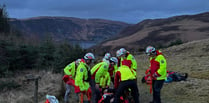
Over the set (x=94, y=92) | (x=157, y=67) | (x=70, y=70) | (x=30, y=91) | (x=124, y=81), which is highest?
(x=157, y=67)

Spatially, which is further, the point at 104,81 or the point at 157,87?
the point at 157,87

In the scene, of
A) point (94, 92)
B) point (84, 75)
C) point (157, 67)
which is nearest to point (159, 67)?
point (157, 67)

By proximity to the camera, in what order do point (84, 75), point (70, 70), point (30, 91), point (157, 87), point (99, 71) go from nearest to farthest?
point (84, 75)
point (99, 71)
point (157, 87)
point (70, 70)
point (30, 91)

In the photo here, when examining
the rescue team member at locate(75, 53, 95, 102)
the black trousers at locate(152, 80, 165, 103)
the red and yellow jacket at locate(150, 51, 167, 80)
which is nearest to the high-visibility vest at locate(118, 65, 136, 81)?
the rescue team member at locate(75, 53, 95, 102)

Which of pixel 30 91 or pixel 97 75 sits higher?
pixel 97 75

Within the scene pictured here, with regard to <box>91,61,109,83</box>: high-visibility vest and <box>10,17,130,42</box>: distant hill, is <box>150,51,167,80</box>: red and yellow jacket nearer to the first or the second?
<box>91,61,109,83</box>: high-visibility vest

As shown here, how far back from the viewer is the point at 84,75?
5887 millimetres

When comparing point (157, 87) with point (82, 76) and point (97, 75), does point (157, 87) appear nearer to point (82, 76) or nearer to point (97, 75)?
point (97, 75)

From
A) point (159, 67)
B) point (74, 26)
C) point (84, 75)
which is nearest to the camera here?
point (84, 75)

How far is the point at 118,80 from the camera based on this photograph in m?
6.17

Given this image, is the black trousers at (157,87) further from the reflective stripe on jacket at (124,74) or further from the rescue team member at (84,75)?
the rescue team member at (84,75)

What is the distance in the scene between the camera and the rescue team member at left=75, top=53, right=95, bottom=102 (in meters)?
5.74

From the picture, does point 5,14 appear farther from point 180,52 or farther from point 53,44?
point 180,52

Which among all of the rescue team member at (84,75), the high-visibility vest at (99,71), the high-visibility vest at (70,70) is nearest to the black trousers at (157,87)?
the high-visibility vest at (99,71)
